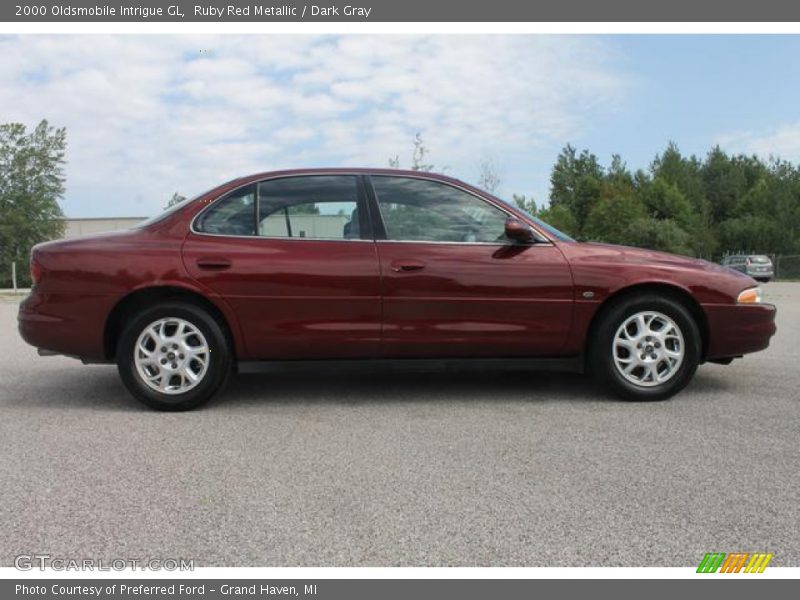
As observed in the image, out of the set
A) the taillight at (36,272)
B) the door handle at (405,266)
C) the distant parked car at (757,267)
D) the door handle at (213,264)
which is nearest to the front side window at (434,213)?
the door handle at (405,266)

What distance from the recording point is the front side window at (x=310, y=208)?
4574mm

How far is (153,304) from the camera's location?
4.44 meters

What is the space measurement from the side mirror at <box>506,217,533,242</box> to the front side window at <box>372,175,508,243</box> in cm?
10

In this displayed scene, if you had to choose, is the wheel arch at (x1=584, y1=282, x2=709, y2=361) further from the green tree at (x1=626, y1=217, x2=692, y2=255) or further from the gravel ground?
the green tree at (x1=626, y1=217, x2=692, y2=255)

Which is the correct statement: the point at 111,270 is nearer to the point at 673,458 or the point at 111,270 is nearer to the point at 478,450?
the point at 478,450

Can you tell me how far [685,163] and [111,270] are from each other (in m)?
78.0

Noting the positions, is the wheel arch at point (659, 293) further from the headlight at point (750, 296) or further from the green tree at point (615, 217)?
the green tree at point (615, 217)

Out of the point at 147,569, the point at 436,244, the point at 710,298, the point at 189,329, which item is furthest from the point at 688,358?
the point at 147,569

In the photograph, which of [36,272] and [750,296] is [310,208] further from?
[750,296]

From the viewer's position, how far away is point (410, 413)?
14.4ft

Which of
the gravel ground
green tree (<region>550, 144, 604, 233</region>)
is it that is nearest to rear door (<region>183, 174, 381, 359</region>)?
the gravel ground

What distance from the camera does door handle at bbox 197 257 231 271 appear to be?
441 cm

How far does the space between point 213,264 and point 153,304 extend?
1.58ft

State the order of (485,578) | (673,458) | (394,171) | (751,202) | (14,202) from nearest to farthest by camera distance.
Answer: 1. (485,578)
2. (673,458)
3. (394,171)
4. (14,202)
5. (751,202)
